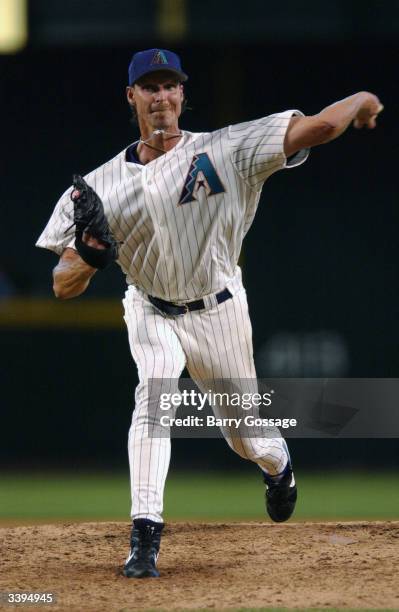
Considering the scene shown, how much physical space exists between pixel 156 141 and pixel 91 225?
1.87 feet

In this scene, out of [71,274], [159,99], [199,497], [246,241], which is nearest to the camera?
[71,274]

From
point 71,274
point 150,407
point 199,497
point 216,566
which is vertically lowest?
point 199,497

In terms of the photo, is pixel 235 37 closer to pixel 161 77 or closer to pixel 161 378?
pixel 161 77

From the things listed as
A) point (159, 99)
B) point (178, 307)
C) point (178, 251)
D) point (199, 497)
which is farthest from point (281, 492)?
point (199, 497)

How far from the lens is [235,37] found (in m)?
7.88

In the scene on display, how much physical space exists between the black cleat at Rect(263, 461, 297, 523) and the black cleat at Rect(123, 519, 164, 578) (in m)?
0.97

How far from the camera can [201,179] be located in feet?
13.4

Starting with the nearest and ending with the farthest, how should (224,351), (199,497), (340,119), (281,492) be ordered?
(340,119)
(224,351)
(281,492)
(199,497)

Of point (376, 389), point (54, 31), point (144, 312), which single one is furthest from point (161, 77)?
point (376, 389)

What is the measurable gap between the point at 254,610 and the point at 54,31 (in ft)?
16.8

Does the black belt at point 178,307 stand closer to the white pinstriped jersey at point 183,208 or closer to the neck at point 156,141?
the white pinstriped jersey at point 183,208

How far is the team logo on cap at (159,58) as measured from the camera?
420 centimetres

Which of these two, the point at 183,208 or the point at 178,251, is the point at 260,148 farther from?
the point at 178,251

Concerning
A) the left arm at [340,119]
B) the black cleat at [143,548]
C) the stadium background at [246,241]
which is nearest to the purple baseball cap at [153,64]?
the left arm at [340,119]
